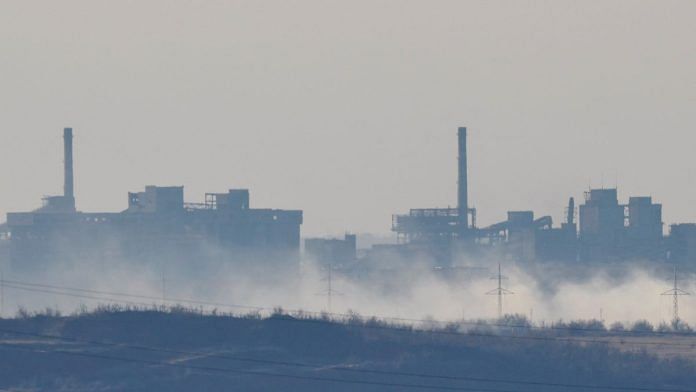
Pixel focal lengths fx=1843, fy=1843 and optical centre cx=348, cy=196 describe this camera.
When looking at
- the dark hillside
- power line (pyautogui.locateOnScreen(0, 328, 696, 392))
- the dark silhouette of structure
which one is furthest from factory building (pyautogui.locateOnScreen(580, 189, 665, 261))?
power line (pyautogui.locateOnScreen(0, 328, 696, 392))

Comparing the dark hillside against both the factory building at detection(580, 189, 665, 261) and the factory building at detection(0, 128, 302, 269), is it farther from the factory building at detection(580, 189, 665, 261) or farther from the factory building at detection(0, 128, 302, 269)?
the factory building at detection(580, 189, 665, 261)

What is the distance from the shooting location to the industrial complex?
457 feet

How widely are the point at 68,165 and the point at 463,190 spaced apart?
30.7 m

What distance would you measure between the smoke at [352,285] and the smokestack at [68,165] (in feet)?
18.7

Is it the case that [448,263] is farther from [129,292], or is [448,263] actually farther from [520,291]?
[129,292]

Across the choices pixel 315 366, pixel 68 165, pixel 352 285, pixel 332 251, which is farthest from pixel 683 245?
pixel 315 366

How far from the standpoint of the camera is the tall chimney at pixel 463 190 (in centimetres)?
14225

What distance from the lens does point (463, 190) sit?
474 ft

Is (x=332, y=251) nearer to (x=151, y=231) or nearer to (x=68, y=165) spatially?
(x=151, y=231)

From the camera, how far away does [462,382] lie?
61250mm

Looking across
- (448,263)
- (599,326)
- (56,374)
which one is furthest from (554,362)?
(448,263)

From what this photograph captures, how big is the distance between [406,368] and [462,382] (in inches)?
83.9

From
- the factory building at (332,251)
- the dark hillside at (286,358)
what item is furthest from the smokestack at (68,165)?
the dark hillside at (286,358)

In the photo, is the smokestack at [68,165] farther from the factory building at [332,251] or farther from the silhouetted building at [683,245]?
the silhouetted building at [683,245]
